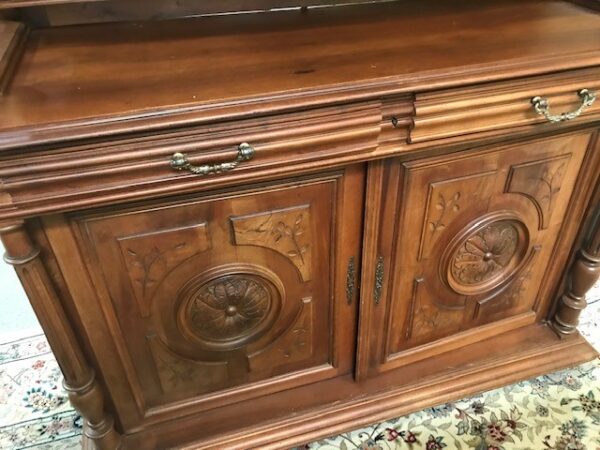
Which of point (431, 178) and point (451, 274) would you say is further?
point (451, 274)

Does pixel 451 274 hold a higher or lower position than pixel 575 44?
lower

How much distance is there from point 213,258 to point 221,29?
436 mm

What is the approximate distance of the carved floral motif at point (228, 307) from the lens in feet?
3.19

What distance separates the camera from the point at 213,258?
0.92 m

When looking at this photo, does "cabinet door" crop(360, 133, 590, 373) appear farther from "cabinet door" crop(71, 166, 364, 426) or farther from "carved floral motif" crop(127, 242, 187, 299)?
"carved floral motif" crop(127, 242, 187, 299)

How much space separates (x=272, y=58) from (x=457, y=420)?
0.98 metres

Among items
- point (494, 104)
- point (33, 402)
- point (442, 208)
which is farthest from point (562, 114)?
point (33, 402)

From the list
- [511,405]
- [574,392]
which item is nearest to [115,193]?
[511,405]

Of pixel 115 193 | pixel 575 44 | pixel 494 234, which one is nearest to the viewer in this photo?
pixel 115 193

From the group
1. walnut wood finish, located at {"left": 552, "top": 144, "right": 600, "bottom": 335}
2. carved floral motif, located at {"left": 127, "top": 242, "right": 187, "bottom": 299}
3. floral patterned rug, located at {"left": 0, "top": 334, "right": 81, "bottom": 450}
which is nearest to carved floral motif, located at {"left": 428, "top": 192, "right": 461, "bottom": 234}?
walnut wood finish, located at {"left": 552, "top": 144, "right": 600, "bottom": 335}

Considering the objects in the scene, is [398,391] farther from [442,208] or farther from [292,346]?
[442,208]

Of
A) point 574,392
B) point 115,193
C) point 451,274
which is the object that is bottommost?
point 574,392

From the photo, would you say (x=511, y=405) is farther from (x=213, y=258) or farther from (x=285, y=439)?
(x=213, y=258)

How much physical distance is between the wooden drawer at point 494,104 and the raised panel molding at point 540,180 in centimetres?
14
